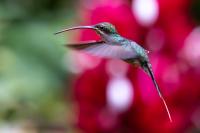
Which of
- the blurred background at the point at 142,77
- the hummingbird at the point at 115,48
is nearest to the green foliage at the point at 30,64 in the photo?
the blurred background at the point at 142,77

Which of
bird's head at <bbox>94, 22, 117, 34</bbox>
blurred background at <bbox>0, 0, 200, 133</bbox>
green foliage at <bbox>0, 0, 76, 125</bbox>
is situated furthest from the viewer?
green foliage at <bbox>0, 0, 76, 125</bbox>

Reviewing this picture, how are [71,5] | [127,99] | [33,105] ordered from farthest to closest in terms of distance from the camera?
[71,5] → [33,105] → [127,99]

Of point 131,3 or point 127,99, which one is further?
point 131,3

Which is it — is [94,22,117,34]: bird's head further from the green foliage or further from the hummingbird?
the green foliage

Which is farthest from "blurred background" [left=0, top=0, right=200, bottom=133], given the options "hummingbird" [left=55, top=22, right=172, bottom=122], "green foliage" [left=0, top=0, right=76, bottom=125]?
"hummingbird" [left=55, top=22, right=172, bottom=122]

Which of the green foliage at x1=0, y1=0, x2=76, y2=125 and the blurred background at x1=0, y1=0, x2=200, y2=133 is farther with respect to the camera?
the green foliage at x1=0, y1=0, x2=76, y2=125

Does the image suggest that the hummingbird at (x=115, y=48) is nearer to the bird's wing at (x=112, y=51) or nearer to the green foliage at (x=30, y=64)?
the bird's wing at (x=112, y=51)

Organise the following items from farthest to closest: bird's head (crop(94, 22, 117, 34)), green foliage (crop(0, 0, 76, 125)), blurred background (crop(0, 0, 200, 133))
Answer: green foliage (crop(0, 0, 76, 125)) → blurred background (crop(0, 0, 200, 133)) → bird's head (crop(94, 22, 117, 34))

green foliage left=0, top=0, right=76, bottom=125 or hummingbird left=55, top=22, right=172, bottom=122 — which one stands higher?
hummingbird left=55, top=22, right=172, bottom=122

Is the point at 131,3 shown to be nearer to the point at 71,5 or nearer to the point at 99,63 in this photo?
the point at 99,63

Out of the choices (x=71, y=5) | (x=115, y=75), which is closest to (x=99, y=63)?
(x=115, y=75)

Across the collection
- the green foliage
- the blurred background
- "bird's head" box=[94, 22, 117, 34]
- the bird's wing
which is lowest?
the green foliage
